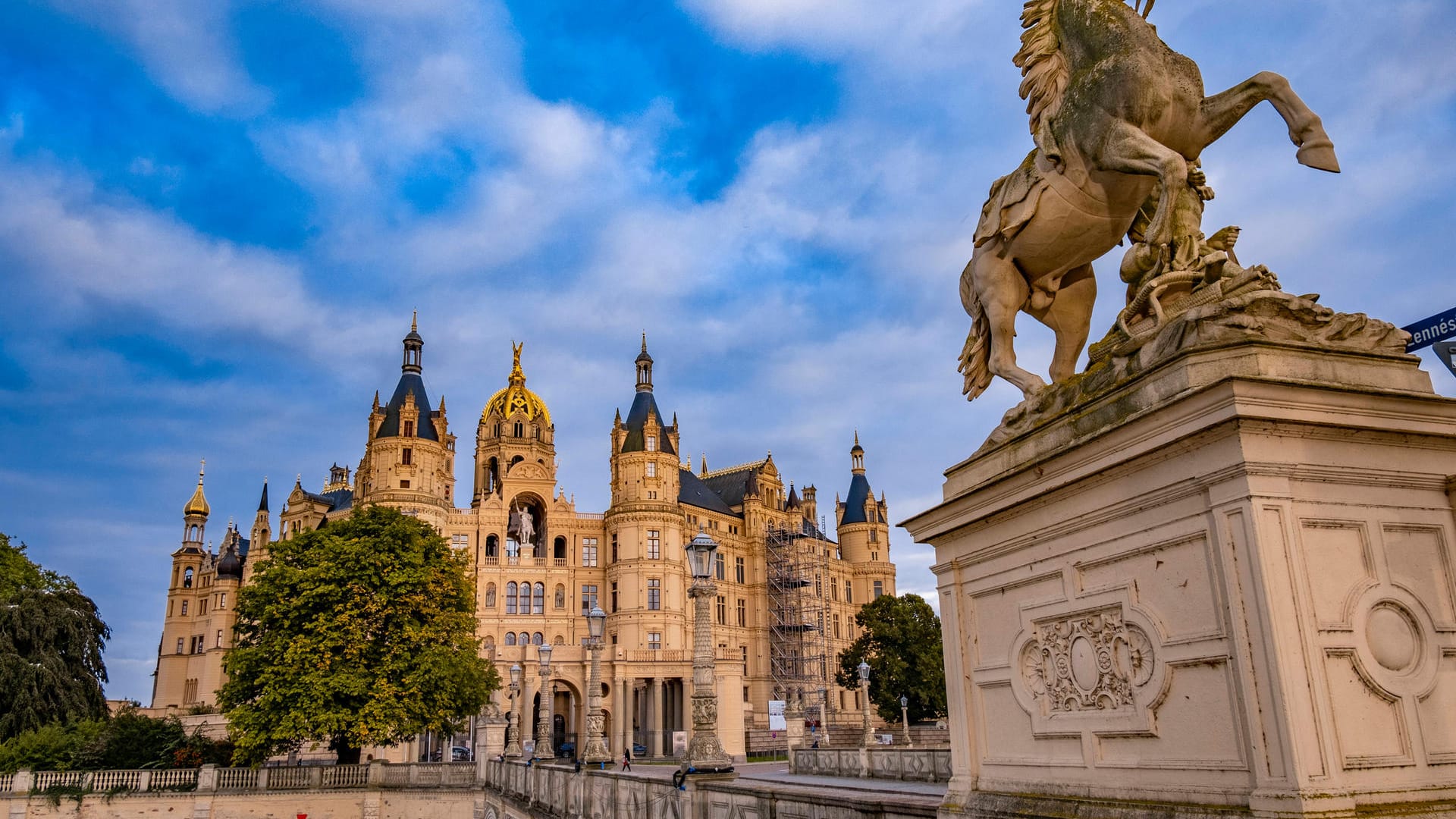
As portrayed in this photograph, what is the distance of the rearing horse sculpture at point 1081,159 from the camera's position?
4082 mm

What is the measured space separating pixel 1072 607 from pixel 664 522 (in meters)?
61.9

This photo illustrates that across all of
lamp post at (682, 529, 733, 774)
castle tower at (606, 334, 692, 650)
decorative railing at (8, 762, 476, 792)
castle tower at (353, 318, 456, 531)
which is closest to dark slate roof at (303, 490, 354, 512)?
castle tower at (353, 318, 456, 531)

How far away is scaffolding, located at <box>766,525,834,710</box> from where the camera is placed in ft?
239

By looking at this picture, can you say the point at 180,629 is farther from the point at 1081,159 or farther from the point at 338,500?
the point at 1081,159

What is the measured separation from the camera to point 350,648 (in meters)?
35.2

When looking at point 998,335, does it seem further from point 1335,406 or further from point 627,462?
Result: point 627,462

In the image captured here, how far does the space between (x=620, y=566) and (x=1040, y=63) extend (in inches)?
2387

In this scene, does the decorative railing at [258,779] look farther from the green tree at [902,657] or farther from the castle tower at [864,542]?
the castle tower at [864,542]

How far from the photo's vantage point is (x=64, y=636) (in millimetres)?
42031

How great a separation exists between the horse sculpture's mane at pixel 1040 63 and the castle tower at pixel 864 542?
79.6 metres

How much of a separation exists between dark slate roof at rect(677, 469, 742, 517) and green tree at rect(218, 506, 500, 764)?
35349mm

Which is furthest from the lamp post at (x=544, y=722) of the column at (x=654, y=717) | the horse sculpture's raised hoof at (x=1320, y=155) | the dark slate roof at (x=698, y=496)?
the dark slate roof at (x=698, y=496)

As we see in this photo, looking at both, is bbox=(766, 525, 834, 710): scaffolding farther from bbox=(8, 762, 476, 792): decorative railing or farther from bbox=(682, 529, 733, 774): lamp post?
bbox=(682, 529, 733, 774): lamp post

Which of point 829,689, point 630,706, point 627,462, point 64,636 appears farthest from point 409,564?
point 829,689
